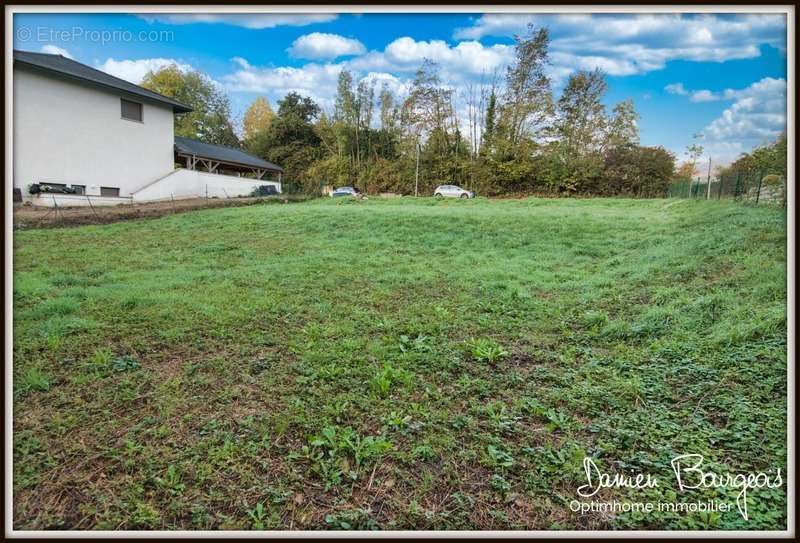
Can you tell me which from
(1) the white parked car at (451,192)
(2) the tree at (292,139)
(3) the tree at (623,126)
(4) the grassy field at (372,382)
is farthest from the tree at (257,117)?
(3) the tree at (623,126)

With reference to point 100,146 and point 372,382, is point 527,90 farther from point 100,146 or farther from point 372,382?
point 100,146

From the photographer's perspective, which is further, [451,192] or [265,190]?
[451,192]

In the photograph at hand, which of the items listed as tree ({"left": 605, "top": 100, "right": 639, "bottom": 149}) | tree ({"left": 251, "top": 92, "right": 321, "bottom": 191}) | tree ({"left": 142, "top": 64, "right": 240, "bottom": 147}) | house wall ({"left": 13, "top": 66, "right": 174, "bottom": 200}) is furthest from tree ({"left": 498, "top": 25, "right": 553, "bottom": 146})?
house wall ({"left": 13, "top": 66, "right": 174, "bottom": 200})

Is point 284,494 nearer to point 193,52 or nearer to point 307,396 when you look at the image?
point 307,396

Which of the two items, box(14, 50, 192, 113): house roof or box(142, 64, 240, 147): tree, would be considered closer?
box(14, 50, 192, 113): house roof

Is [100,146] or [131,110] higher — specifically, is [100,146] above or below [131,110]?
below

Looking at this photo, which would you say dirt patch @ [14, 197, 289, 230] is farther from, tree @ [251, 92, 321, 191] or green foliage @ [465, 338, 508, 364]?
green foliage @ [465, 338, 508, 364]

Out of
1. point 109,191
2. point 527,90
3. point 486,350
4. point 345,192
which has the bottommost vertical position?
point 486,350

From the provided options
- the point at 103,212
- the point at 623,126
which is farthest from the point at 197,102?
the point at 623,126
